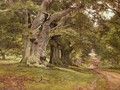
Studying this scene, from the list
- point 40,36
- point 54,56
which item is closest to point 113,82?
point 40,36

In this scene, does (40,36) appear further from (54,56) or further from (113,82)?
(54,56)

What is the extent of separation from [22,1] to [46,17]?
19.2 ft

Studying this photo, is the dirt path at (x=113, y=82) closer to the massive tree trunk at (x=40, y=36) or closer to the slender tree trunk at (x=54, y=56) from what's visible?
the massive tree trunk at (x=40, y=36)

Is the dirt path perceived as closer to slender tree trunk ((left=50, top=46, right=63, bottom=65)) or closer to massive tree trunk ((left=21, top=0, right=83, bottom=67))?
massive tree trunk ((left=21, top=0, right=83, bottom=67))

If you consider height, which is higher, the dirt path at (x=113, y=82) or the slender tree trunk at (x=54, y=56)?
the slender tree trunk at (x=54, y=56)

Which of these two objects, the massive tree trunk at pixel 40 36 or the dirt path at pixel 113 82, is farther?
the massive tree trunk at pixel 40 36

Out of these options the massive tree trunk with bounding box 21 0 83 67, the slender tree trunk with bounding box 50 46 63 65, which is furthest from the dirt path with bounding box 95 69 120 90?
the slender tree trunk with bounding box 50 46 63 65

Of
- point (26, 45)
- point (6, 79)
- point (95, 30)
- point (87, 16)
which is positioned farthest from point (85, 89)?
point (95, 30)

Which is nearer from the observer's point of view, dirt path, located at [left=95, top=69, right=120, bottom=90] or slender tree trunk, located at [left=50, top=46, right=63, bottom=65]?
dirt path, located at [left=95, top=69, right=120, bottom=90]

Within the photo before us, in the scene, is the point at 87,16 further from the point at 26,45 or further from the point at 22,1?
the point at 22,1

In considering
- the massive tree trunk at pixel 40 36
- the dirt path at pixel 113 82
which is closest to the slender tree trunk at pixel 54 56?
the dirt path at pixel 113 82

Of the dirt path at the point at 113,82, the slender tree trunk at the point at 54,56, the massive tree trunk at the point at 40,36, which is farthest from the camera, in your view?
the slender tree trunk at the point at 54,56

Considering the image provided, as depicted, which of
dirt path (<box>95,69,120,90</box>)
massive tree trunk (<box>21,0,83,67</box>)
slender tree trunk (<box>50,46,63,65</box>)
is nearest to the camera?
dirt path (<box>95,69,120,90</box>)

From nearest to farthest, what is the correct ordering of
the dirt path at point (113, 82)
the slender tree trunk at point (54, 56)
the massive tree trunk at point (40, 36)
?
the dirt path at point (113, 82)
the massive tree trunk at point (40, 36)
the slender tree trunk at point (54, 56)
